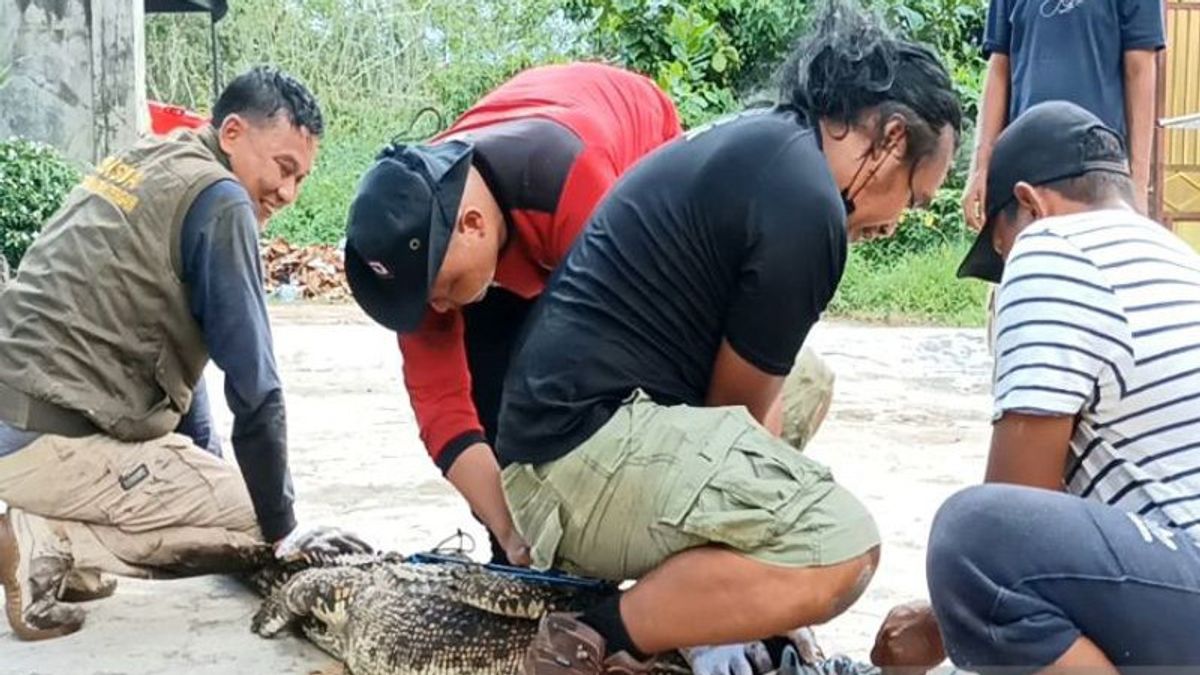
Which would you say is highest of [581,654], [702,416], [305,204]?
[702,416]

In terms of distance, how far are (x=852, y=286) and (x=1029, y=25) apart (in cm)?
826

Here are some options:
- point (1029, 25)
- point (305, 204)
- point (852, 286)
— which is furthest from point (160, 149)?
point (305, 204)

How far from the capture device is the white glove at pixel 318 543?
3668 millimetres

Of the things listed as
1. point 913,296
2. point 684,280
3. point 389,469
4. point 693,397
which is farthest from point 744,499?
point 913,296

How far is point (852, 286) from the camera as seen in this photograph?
12172 mm

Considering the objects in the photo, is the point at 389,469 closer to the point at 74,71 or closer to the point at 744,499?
the point at 744,499

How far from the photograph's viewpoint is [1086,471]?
229cm

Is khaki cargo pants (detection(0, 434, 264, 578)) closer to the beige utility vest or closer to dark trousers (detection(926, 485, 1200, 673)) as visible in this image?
the beige utility vest

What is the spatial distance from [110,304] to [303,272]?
9.67 meters

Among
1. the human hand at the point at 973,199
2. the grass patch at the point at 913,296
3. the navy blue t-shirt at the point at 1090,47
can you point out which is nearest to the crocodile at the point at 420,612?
Answer: the human hand at the point at 973,199

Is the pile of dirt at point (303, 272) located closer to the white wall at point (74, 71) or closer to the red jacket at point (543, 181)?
the white wall at point (74, 71)

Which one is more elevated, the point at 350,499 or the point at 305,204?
the point at 350,499

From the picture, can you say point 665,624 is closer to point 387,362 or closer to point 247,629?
point 247,629

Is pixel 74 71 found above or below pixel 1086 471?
below
